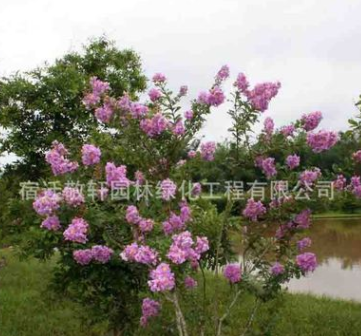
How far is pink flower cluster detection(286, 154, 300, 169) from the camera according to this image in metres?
3.38

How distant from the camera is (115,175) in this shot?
2.86 m

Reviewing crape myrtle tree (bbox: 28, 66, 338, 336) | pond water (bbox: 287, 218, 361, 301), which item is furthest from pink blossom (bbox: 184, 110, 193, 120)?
pond water (bbox: 287, 218, 361, 301)

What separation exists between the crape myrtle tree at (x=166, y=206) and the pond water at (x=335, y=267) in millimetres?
3294

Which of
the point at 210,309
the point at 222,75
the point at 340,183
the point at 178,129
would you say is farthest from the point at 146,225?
the point at 210,309

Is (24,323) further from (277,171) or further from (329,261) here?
(329,261)

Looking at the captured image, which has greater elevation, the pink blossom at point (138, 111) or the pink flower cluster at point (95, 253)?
the pink blossom at point (138, 111)

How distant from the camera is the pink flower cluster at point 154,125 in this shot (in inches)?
125

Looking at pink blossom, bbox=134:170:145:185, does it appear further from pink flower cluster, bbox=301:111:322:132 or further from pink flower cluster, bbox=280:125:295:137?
pink flower cluster, bbox=301:111:322:132

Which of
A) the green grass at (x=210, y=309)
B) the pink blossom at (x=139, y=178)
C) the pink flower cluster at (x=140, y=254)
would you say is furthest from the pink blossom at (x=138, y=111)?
the green grass at (x=210, y=309)

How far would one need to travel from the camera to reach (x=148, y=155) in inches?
132

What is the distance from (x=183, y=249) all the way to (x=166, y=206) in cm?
65

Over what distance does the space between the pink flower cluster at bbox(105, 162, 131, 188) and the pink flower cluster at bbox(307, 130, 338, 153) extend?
3.79 feet

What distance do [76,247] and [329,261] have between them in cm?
995

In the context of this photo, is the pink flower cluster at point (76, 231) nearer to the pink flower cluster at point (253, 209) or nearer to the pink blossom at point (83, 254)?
the pink blossom at point (83, 254)
